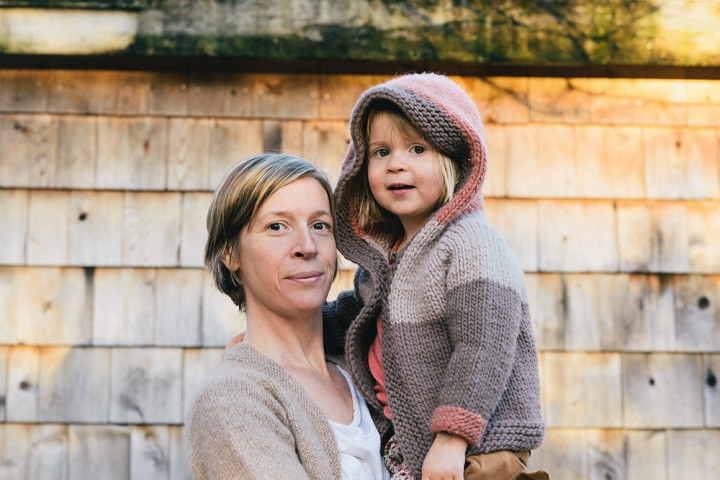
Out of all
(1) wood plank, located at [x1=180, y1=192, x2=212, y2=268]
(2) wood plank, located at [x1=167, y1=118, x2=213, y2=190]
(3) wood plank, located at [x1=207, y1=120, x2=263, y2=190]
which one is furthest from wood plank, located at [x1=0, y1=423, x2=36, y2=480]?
(3) wood plank, located at [x1=207, y1=120, x2=263, y2=190]

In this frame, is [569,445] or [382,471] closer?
[382,471]

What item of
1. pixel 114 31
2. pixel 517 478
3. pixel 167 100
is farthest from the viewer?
pixel 167 100

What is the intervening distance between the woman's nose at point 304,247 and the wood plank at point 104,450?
5.09 feet

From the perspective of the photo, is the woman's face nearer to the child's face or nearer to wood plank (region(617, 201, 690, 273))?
the child's face

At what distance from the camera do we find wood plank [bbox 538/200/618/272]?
3553mm

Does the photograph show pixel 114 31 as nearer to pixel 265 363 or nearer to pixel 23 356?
pixel 23 356

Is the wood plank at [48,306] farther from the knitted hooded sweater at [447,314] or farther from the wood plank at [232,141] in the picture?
the knitted hooded sweater at [447,314]

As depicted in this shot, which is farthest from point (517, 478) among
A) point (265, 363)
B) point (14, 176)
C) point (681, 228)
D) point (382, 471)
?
point (14, 176)

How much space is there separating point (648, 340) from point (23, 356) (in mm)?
2330

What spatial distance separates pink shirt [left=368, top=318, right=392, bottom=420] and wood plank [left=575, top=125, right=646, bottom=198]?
5.00ft

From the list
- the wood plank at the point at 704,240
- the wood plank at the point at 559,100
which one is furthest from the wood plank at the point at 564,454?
the wood plank at the point at 559,100

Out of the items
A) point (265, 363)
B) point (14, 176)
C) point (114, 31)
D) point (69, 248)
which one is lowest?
point (265, 363)

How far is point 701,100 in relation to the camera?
362cm

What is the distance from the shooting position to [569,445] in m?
3.50
